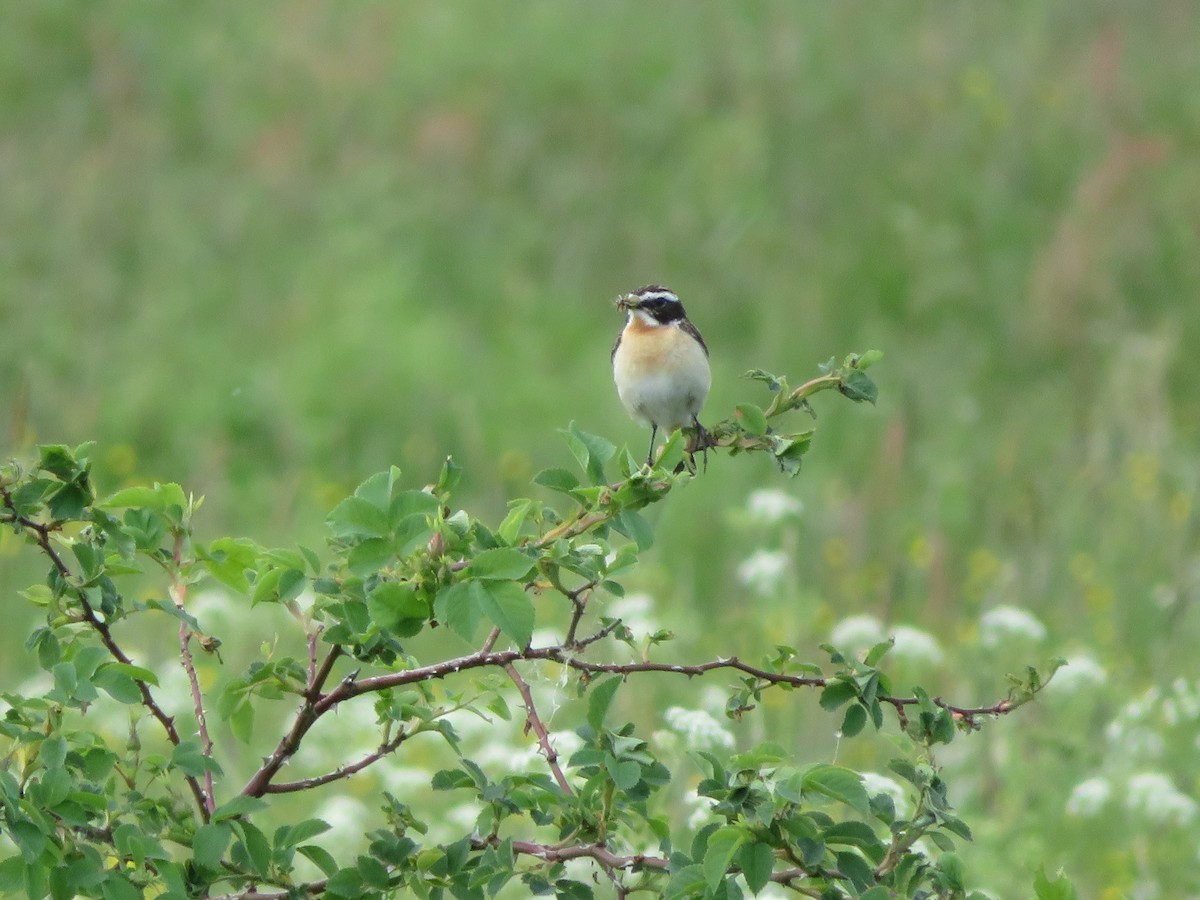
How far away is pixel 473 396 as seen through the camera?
33.7 ft

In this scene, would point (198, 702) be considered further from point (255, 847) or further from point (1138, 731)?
point (1138, 731)

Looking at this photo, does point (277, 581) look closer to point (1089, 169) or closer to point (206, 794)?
point (206, 794)

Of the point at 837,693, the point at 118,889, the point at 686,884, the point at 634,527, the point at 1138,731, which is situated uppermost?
the point at 1138,731

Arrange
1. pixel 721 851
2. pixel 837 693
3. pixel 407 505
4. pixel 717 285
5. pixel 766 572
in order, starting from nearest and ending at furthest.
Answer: pixel 721 851 → pixel 407 505 → pixel 837 693 → pixel 766 572 → pixel 717 285

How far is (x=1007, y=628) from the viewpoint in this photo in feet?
18.1

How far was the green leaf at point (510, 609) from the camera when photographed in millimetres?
2115

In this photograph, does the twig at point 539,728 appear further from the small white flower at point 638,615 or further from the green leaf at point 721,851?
the small white flower at point 638,615

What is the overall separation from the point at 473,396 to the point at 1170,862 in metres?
5.98

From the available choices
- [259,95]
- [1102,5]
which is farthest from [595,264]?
[1102,5]

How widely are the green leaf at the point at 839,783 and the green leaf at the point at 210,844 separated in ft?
2.54

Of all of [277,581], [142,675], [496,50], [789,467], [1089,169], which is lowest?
[142,675]

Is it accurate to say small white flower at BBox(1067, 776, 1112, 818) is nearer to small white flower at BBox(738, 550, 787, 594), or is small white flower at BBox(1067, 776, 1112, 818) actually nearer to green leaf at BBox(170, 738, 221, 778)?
small white flower at BBox(738, 550, 787, 594)

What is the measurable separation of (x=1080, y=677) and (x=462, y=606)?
11.5ft

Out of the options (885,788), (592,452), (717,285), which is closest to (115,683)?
(592,452)
